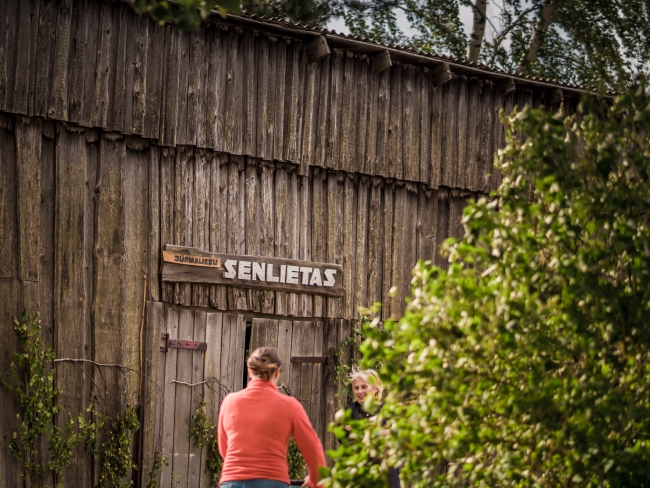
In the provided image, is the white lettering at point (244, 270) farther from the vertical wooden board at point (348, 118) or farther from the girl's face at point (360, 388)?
the girl's face at point (360, 388)

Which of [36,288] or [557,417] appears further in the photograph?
[36,288]

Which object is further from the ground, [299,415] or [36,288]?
[36,288]

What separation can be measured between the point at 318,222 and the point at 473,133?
3000mm

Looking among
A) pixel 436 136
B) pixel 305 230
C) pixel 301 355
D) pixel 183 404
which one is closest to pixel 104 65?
pixel 305 230

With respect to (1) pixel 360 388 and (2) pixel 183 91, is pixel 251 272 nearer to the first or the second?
(2) pixel 183 91

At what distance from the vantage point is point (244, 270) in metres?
13.5

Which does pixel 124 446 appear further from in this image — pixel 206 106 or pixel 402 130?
pixel 402 130

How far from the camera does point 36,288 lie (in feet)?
39.3

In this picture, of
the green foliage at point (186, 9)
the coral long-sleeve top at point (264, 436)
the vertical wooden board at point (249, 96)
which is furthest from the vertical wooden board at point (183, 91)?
the green foliage at point (186, 9)

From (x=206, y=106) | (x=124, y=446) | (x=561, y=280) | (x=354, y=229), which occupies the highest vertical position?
(x=206, y=106)

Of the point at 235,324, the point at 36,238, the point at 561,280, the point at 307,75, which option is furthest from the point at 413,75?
the point at 561,280

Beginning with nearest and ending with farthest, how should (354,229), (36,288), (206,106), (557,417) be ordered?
(557,417) → (36,288) → (206,106) → (354,229)

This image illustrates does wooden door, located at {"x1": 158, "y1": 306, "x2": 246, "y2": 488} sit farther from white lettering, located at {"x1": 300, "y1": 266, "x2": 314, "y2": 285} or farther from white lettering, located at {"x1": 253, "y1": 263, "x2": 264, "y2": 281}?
white lettering, located at {"x1": 300, "y1": 266, "x2": 314, "y2": 285}

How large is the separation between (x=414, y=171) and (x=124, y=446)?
18.4 ft
